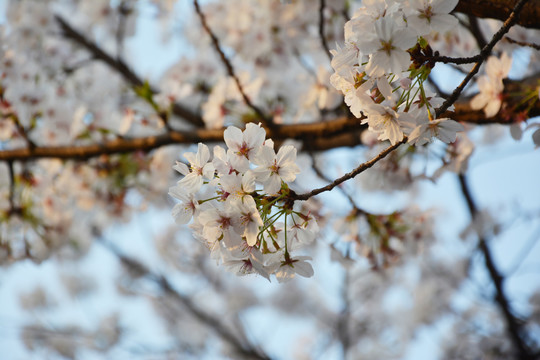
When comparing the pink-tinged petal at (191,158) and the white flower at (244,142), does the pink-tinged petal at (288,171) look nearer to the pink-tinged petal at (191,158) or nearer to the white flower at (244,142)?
the white flower at (244,142)

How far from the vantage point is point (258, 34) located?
3.31 metres

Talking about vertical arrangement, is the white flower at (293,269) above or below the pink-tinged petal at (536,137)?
below

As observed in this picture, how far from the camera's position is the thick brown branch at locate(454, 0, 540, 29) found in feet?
3.77

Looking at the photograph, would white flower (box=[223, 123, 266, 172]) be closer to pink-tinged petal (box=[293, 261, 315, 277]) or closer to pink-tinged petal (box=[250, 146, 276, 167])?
pink-tinged petal (box=[250, 146, 276, 167])

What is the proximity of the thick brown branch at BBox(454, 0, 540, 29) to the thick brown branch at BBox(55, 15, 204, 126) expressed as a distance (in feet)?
7.08

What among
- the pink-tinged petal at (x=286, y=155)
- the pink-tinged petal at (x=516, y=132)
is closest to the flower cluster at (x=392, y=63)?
the pink-tinged petal at (x=286, y=155)

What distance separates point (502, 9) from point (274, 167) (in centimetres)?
77

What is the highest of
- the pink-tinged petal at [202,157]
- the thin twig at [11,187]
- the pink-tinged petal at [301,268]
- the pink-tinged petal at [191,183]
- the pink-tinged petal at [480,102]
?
the thin twig at [11,187]

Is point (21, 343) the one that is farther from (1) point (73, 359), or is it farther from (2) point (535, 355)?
(2) point (535, 355)

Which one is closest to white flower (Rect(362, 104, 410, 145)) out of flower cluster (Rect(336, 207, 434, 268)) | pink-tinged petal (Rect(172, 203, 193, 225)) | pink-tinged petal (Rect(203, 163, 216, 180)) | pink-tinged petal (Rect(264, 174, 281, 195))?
pink-tinged petal (Rect(264, 174, 281, 195))

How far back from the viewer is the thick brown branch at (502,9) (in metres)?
1.15

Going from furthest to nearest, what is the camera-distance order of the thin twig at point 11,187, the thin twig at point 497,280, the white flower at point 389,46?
the thin twig at point 497,280, the thin twig at point 11,187, the white flower at point 389,46

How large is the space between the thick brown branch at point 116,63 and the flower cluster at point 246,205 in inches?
82.2

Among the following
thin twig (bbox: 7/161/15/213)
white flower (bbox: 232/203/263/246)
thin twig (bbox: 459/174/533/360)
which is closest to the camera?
white flower (bbox: 232/203/263/246)
